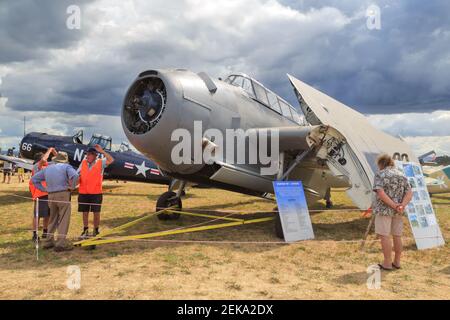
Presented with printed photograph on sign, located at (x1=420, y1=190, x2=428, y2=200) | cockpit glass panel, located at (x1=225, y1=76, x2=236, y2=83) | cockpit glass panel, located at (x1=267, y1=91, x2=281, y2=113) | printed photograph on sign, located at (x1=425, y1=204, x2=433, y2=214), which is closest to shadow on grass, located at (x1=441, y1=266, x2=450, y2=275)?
printed photograph on sign, located at (x1=425, y1=204, x2=433, y2=214)

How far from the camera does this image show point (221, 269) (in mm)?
5168

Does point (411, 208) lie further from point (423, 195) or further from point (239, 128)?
point (239, 128)

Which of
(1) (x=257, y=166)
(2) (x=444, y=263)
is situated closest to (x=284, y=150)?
(1) (x=257, y=166)

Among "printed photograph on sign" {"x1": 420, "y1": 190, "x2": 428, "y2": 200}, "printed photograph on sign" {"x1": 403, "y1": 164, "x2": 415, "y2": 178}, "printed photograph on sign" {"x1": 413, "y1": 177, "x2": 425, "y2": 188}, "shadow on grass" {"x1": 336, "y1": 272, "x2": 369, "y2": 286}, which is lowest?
"shadow on grass" {"x1": 336, "y1": 272, "x2": 369, "y2": 286}

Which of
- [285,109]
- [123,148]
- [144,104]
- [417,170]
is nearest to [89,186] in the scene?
[144,104]

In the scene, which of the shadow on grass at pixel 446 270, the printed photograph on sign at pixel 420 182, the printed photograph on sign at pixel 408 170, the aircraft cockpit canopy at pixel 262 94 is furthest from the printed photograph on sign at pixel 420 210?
the aircraft cockpit canopy at pixel 262 94

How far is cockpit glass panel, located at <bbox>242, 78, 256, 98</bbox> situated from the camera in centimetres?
840

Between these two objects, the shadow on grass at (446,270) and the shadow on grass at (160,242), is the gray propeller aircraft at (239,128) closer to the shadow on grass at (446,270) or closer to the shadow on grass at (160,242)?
the shadow on grass at (160,242)

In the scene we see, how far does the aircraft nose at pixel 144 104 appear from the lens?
667cm

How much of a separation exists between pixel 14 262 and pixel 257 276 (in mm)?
3607

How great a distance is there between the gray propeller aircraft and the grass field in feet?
4.29

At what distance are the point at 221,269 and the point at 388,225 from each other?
2.48m

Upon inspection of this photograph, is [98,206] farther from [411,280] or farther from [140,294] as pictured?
[411,280]

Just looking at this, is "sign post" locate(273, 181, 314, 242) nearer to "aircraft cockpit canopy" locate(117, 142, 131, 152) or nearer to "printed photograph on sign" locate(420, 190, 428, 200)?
"printed photograph on sign" locate(420, 190, 428, 200)
